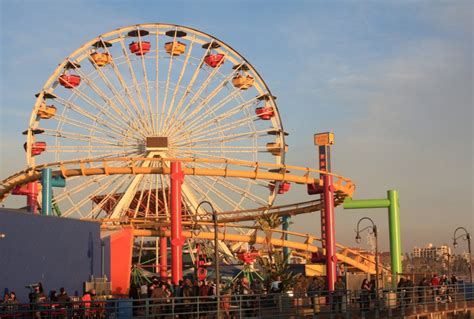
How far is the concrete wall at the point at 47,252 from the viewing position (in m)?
31.4

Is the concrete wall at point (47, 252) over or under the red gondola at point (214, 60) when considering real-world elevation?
under

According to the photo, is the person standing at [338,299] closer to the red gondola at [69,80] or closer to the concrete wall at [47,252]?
the concrete wall at [47,252]

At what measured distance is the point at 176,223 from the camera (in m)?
43.2

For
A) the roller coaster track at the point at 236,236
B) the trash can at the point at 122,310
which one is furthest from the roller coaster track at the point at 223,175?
the trash can at the point at 122,310

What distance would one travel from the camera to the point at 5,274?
31.0 meters

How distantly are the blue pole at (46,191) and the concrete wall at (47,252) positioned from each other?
7.39 metres

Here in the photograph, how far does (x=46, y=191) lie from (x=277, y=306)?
20214 millimetres

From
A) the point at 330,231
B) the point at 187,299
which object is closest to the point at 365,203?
the point at 330,231

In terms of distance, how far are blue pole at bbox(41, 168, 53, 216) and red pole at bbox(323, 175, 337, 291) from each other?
15118 mm

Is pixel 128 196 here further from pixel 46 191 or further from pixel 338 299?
pixel 338 299

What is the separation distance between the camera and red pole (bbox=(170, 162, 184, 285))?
4203cm

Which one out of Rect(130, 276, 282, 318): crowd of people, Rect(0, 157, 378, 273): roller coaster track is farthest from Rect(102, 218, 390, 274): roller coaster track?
Rect(130, 276, 282, 318): crowd of people

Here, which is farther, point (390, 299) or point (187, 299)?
point (390, 299)

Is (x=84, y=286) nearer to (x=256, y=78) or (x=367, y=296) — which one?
(x=367, y=296)
